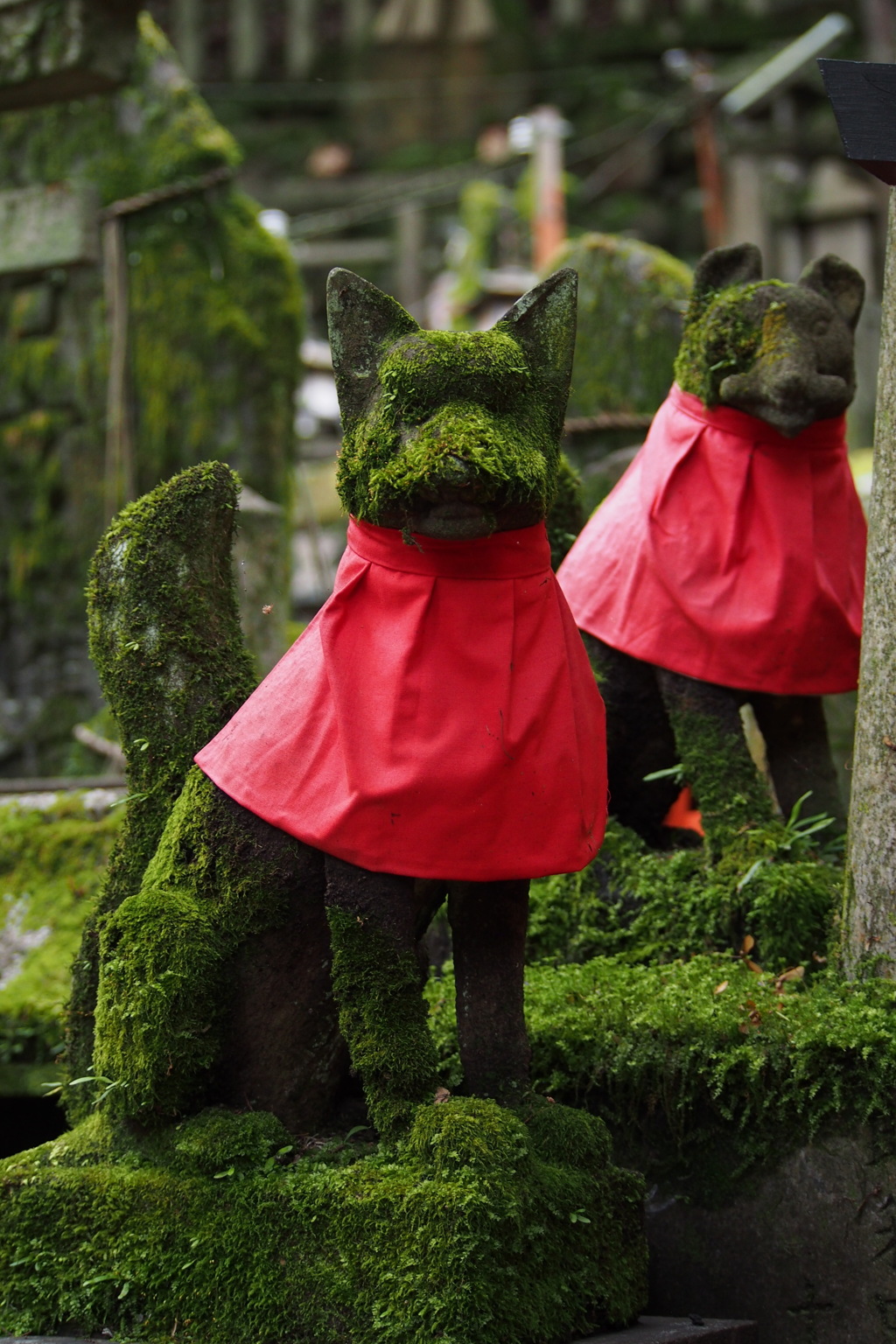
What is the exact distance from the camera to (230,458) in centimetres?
793


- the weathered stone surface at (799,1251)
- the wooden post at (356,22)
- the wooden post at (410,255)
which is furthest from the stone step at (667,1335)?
the wooden post at (356,22)

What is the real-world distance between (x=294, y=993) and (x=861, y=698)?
1.62 m

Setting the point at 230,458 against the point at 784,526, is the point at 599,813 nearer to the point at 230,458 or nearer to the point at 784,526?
the point at 784,526

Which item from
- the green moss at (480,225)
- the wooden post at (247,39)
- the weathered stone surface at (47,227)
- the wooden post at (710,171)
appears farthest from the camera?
the wooden post at (247,39)

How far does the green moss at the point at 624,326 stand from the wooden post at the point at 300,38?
12.3 metres

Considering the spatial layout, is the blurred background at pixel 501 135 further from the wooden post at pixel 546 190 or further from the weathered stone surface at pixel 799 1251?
the weathered stone surface at pixel 799 1251

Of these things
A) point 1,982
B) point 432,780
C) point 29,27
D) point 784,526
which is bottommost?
point 1,982

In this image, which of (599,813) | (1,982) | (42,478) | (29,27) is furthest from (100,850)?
(29,27)

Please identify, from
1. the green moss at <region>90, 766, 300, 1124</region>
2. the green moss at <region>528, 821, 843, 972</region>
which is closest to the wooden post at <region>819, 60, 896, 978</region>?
the green moss at <region>528, 821, 843, 972</region>

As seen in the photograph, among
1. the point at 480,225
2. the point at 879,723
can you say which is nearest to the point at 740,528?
the point at 879,723

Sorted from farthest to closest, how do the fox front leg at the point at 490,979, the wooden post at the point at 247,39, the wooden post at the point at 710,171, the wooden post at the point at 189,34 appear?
the wooden post at the point at 247,39
the wooden post at the point at 189,34
the wooden post at the point at 710,171
the fox front leg at the point at 490,979

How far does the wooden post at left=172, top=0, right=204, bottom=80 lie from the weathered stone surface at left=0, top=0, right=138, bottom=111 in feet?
40.4

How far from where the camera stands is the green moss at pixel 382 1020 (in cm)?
312

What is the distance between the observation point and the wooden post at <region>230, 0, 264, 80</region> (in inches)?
737
